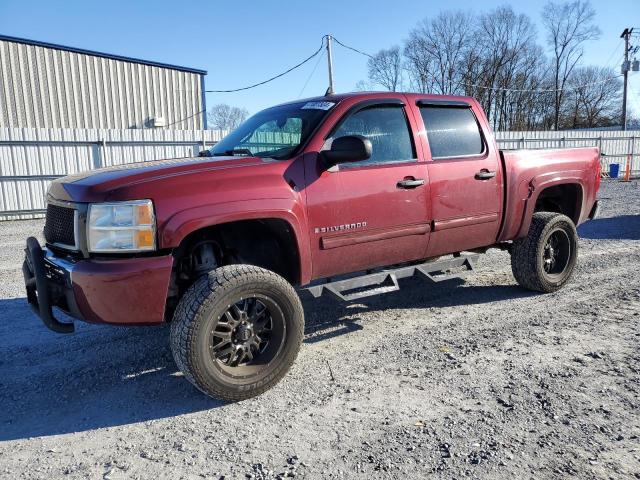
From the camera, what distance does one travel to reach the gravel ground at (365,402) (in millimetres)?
2477

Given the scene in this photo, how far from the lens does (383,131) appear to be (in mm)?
4059

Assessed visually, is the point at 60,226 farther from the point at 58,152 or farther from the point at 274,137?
the point at 58,152

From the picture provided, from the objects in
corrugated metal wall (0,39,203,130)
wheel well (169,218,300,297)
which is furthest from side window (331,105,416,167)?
corrugated metal wall (0,39,203,130)

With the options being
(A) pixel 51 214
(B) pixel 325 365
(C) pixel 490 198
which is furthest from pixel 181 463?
(C) pixel 490 198

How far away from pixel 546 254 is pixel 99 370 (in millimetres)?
4544

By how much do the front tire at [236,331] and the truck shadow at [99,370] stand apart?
22 cm

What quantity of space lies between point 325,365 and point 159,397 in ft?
3.86

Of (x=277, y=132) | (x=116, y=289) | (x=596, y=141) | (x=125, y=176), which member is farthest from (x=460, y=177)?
(x=596, y=141)

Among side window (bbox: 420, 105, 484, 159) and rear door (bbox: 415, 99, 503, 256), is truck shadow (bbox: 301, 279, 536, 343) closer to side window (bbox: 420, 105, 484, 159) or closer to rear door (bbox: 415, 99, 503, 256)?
rear door (bbox: 415, 99, 503, 256)

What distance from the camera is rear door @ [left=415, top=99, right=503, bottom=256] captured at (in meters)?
4.26

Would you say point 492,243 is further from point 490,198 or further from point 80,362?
point 80,362

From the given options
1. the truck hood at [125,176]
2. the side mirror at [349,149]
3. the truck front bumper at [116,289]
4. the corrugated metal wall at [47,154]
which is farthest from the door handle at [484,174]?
the corrugated metal wall at [47,154]

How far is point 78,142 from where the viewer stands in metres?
13.9

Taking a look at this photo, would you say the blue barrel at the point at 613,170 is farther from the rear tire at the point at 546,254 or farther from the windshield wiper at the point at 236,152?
the windshield wiper at the point at 236,152
